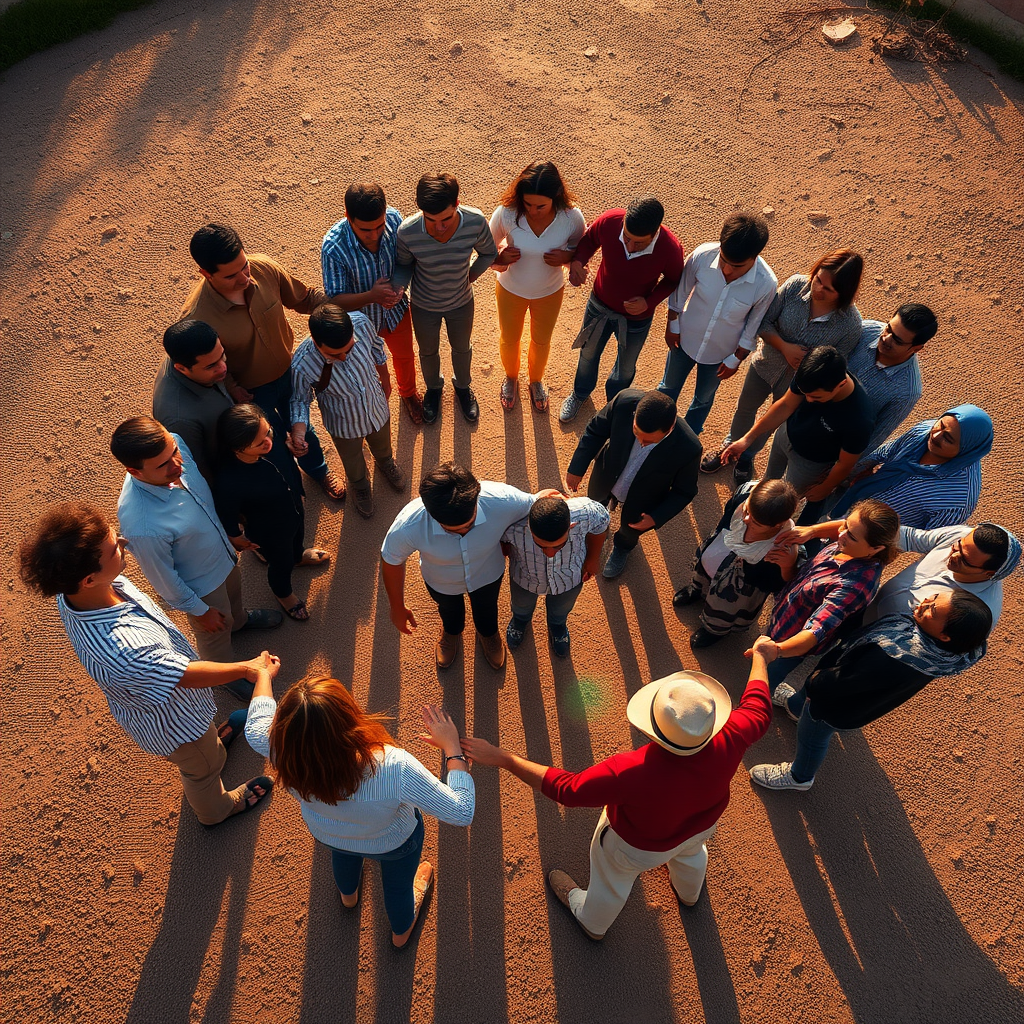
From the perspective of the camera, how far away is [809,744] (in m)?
4.16

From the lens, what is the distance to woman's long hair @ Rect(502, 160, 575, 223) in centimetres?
484

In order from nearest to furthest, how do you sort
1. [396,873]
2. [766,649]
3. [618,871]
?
1. [396,873]
2. [618,871]
3. [766,649]

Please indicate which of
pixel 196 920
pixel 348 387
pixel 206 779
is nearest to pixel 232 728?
pixel 206 779

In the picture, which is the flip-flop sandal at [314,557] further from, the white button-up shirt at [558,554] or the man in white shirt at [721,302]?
the man in white shirt at [721,302]

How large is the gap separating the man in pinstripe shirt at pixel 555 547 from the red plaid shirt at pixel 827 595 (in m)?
1.16

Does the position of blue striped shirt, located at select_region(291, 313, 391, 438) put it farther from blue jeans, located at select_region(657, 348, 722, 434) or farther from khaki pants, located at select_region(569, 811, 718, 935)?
khaki pants, located at select_region(569, 811, 718, 935)

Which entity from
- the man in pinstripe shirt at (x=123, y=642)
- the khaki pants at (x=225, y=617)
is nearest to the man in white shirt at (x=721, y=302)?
the khaki pants at (x=225, y=617)

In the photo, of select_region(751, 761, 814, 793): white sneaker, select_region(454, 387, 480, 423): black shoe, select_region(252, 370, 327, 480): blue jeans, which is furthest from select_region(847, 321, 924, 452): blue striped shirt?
select_region(252, 370, 327, 480): blue jeans

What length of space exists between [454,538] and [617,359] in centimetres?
275

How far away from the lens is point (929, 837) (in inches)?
172

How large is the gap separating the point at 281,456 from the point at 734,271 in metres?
3.25

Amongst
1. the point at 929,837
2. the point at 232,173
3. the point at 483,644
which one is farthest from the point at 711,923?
the point at 232,173

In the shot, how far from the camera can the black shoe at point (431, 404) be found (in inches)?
239

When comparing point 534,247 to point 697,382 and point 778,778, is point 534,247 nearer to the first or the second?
point 697,382
